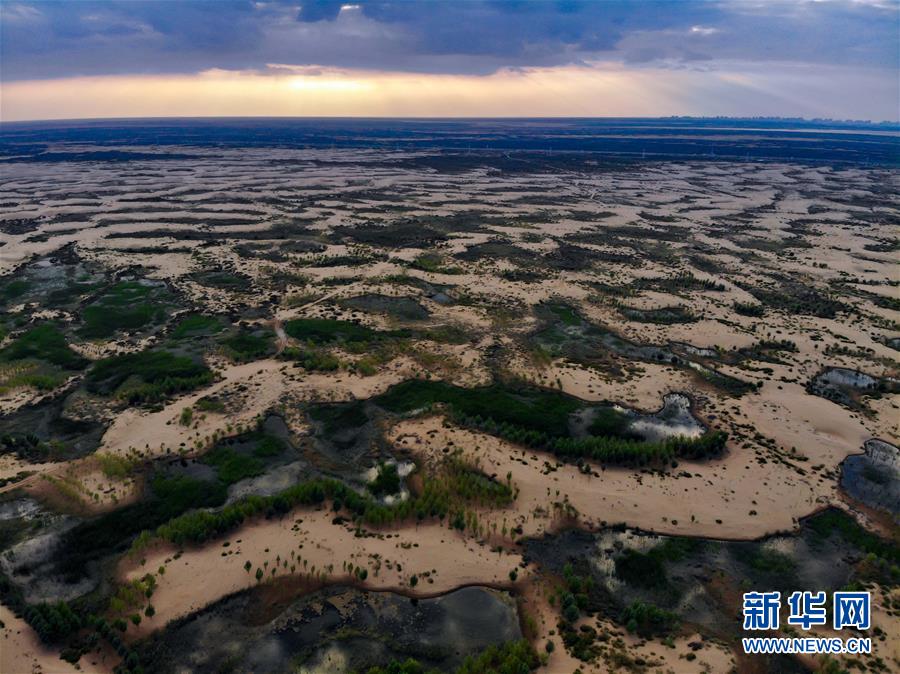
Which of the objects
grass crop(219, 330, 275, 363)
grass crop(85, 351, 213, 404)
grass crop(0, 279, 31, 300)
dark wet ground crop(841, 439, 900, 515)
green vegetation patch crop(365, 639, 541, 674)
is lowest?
green vegetation patch crop(365, 639, 541, 674)

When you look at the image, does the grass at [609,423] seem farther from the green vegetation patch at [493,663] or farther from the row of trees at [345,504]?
the green vegetation patch at [493,663]

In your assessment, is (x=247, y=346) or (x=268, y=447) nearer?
(x=268, y=447)

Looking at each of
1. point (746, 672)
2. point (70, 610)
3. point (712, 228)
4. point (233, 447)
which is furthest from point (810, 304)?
point (70, 610)

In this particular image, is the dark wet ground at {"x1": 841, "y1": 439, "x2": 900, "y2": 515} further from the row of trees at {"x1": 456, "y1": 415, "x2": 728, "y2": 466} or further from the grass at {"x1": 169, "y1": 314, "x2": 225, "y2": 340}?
the grass at {"x1": 169, "y1": 314, "x2": 225, "y2": 340}

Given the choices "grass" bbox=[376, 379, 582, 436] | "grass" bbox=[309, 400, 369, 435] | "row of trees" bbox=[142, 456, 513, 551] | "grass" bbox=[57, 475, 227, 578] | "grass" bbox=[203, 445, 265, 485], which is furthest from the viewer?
"grass" bbox=[376, 379, 582, 436]

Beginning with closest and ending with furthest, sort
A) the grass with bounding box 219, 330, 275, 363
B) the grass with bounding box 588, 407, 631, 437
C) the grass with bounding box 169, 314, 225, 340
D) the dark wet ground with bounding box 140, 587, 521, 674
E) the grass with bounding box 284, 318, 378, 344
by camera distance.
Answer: the dark wet ground with bounding box 140, 587, 521, 674 < the grass with bounding box 588, 407, 631, 437 < the grass with bounding box 219, 330, 275, 363 < the grass with bounding box 284, 318, 378, 344 < the grass with bounding box 169, 314, 225, 340

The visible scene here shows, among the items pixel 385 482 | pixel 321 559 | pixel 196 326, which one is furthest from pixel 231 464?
pixel 196 326

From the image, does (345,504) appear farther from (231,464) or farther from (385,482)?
(231,464)

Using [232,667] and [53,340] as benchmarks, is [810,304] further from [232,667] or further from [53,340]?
[53,340]

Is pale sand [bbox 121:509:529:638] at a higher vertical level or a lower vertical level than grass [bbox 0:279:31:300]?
lower

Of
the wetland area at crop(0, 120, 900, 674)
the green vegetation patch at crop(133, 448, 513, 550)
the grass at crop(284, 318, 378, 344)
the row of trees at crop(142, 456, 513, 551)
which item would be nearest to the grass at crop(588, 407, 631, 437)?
the wetland area at crop(0, 120, 900, 674)
